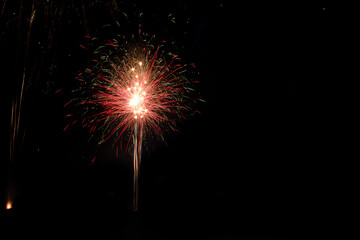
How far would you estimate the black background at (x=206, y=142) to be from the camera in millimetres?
6027

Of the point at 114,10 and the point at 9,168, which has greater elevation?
the point at 114,10

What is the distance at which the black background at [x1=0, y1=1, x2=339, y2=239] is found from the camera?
19.8 feet

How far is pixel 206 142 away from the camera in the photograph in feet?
30.1

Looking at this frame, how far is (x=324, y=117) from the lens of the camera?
626cm

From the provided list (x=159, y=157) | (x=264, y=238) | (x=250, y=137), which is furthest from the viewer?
(x=159, y=157)

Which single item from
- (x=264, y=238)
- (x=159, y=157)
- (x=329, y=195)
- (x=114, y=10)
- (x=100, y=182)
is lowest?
(x=264, y=238)

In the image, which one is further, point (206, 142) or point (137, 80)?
point (206, 142)

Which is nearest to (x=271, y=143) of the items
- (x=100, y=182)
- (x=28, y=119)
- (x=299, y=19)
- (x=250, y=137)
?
(x=250, y=137)

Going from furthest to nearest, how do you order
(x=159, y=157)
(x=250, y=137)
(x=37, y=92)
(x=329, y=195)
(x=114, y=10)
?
1. (x=159, y=157)
2. (x=37, y=92)
3. (x=250, y=137)
4. (x=114, y=10)
5. (x=329, y=195)

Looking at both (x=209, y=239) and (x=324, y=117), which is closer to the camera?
(x=209, y=239)

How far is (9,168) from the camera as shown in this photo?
27.2 ft

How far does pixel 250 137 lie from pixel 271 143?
0.79 m

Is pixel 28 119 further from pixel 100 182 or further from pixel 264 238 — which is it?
pixel 264 238

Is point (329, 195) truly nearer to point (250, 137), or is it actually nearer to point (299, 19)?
point (250, 137)
